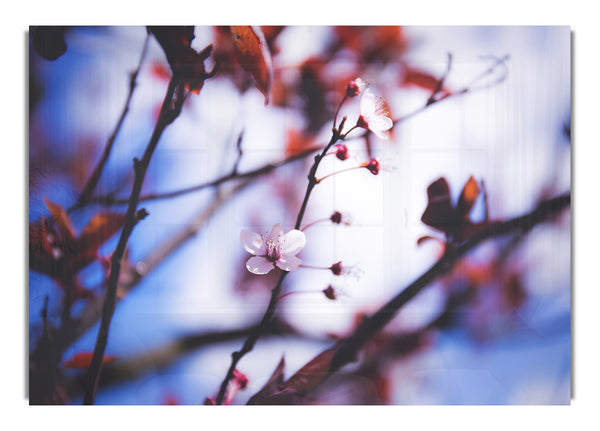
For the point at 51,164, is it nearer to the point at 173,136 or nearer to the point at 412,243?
the point at 173,136

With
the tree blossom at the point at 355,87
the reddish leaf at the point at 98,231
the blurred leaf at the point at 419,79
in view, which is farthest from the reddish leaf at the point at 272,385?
the blurred leaf at the point at 419,79

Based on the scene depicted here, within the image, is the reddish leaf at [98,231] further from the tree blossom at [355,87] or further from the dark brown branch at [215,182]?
the tree blossom at [355,87]

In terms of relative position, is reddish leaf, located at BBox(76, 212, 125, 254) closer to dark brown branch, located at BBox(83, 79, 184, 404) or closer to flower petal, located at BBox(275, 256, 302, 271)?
dark brown branch, located at BBox(83, 79, 184, 404)

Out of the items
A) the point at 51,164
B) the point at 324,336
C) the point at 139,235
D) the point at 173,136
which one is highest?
the point at 173,136

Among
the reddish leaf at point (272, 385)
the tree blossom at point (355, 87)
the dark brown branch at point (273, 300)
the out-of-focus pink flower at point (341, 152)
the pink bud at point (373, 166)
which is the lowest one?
the reddish leaf at point (272, 385)

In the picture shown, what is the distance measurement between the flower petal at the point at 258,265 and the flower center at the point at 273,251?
21mm

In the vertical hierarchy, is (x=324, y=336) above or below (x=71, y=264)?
below

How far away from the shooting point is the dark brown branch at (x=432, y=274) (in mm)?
1932

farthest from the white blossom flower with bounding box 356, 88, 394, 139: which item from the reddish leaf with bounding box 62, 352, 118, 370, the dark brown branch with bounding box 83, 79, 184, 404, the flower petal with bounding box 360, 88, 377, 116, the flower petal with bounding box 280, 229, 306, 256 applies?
the reddish leaf with bounding box 62, 352, 118, 370

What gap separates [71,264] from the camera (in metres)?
1.92

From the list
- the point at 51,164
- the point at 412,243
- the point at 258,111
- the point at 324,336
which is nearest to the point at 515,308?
the point at 412,243

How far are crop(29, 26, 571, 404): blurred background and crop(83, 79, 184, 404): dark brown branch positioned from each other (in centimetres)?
3

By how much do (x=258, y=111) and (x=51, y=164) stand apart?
85cm

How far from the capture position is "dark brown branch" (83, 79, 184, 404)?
75.4 inches
